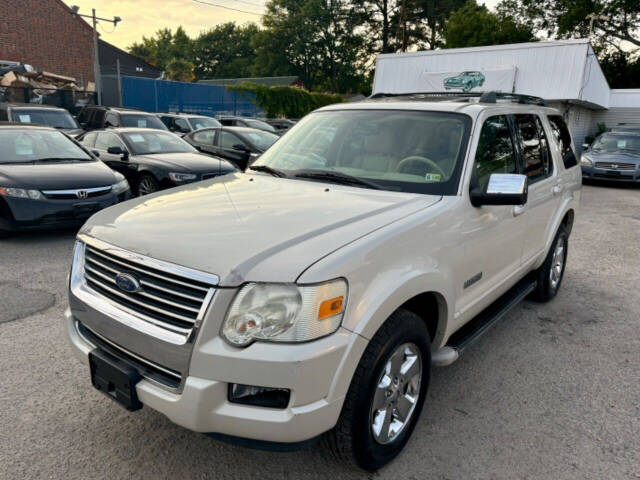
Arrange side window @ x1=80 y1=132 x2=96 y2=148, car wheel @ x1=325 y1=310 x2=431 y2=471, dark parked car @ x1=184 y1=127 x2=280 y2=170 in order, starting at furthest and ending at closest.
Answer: dark parked car @ x1=184 y1=127 x2=280 y2=170 → side window @ x1=80 y1=132 x2=96 y2=148 → car wheel @ x1=325 y1=310 x2=431 y2=471

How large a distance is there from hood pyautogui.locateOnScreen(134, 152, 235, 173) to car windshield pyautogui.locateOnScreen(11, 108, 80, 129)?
13.9 ft

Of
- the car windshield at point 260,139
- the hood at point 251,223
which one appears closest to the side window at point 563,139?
the hood at point 251,223

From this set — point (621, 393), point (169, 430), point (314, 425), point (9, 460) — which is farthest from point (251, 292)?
point (621, 393)

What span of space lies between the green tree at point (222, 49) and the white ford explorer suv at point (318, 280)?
76.3 metres

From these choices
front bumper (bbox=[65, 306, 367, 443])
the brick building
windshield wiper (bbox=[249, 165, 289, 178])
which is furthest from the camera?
the brick building

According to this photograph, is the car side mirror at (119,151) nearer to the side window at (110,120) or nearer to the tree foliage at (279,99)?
the side window at (110,120)

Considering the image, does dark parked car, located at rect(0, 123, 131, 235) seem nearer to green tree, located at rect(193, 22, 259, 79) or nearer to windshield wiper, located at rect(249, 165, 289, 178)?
windshield wiper, located at rect(249, 165, 289, 178)

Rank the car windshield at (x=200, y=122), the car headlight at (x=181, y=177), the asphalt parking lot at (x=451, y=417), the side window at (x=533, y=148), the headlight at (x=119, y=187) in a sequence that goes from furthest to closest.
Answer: the car windshield at (x=200, y=122)
the car headlight at (x=181, y=177)
the headlight at (x=119, y=187)
the side window at (x=533, y=148)
the asphalt parking lot at (x=451, y=417)

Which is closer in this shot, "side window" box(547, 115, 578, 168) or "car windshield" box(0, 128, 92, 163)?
"side window" box(547, 115, 578, 168)

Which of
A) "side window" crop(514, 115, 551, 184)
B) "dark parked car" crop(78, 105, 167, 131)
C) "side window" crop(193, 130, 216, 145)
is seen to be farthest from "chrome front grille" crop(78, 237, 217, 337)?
"dark parked car" crop(78, 105, 167, 131)

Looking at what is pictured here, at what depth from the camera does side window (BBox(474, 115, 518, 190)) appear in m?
3.21

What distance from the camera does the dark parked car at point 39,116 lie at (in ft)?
36.4

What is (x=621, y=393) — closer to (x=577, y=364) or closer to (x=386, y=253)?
(x=577, y=364)

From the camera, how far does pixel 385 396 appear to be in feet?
7.95
